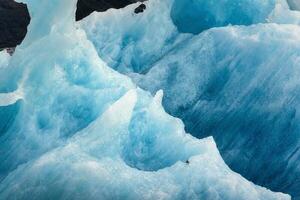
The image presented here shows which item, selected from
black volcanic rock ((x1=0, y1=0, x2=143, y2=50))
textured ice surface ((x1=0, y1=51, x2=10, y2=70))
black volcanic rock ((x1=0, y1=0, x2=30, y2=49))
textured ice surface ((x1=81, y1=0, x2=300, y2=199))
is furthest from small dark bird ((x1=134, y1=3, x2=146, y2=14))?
black volcanic rock ((x1=0, y1=0, x2=30, y2=49))

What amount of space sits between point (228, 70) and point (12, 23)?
419 inches

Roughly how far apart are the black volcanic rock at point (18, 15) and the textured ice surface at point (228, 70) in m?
4.15

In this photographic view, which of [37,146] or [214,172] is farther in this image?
[37,146]

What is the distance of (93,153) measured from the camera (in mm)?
7891

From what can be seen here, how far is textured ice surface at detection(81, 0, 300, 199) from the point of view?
9.55 m

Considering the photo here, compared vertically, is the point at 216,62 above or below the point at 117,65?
above

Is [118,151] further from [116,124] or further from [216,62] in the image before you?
[216,62]

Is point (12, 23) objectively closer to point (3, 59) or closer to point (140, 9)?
point (140, 9)

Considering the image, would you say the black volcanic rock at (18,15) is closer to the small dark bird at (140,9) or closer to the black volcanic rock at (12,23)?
the black volcanic rock at (12,23)

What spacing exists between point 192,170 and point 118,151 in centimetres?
120

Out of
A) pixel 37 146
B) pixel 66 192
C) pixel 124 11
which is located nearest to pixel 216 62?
pixel 124 11

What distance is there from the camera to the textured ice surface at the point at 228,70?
9.55 m

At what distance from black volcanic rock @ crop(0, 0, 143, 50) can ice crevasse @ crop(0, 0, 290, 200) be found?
846cm

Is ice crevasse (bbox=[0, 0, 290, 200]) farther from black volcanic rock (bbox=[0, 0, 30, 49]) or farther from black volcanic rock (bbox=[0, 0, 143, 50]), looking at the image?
black volcanic rock (bbox=[0, 0, 30, 49])
